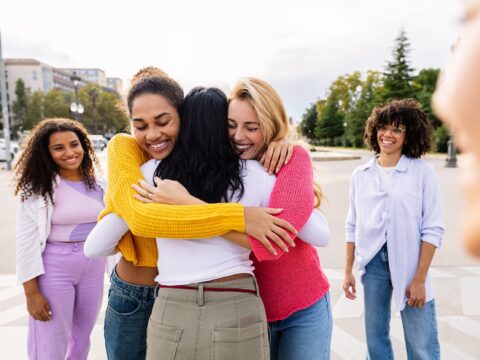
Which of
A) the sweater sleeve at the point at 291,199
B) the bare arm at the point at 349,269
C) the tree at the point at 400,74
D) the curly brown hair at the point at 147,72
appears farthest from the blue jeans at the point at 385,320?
the tree at the point at 400,74

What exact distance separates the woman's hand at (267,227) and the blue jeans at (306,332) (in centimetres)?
49

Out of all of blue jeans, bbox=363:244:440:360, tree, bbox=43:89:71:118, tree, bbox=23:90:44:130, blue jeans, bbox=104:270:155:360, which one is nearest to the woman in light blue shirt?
blue jeans, bbox=363:244:440:360

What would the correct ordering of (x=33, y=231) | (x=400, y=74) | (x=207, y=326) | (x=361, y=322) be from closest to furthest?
(x=207, y=326) < (x=33, y=231) < (x=361, y=322) < (x=400, y=74)

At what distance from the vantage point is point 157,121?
65.8 inches

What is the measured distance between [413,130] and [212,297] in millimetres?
1754


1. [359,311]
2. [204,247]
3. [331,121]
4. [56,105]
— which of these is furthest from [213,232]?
[56,105]

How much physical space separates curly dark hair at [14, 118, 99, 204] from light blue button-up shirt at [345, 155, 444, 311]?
1910 millimetres

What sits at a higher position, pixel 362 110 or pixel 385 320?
pixel 362 110

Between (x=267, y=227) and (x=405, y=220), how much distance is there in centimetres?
126

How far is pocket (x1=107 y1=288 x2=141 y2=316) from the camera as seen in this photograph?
1.89 m

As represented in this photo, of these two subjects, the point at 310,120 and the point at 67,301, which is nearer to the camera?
the point at 67,301

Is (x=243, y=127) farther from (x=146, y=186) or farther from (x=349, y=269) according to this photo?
(x=349, y=269)

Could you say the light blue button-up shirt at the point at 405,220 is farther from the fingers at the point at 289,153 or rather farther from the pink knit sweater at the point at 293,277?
the fingers at the point at 289,153

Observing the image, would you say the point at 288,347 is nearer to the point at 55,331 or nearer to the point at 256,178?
the point at 256,178
